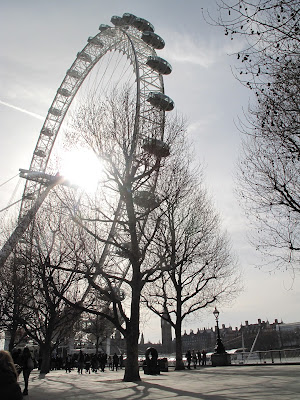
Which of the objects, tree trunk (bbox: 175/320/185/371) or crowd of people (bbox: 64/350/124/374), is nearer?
tree trunk (bbox: 175/320/185/371)

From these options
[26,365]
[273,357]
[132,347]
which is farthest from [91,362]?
[26,365]

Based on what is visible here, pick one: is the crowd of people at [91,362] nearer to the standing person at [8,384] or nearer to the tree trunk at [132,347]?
the tree trunk at [132,347]

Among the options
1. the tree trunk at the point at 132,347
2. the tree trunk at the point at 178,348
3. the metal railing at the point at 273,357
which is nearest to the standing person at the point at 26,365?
the tree trunk at the point at 132,347

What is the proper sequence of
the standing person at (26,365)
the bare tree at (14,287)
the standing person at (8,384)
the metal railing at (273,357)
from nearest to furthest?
the standing person at (8,384), the standing person at (26,365), the bare tree at (14,287), the metal railing at (273,357)

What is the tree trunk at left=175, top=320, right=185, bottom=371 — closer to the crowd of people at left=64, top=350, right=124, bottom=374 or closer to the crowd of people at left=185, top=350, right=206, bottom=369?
the crowd of people at left=185, top=350, right=206, bottom=369

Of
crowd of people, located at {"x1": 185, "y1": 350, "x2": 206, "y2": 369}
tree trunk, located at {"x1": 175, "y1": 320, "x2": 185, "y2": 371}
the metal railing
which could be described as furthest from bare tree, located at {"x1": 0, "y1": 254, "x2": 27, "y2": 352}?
the metal railing

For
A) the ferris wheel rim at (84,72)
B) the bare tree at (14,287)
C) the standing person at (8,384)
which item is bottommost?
the standing person at (8,384)

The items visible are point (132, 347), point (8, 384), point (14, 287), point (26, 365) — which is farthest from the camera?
point (14, 287)

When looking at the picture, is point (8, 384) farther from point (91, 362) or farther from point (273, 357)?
point (91, 362)

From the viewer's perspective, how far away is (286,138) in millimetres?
10648

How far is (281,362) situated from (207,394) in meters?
18.9

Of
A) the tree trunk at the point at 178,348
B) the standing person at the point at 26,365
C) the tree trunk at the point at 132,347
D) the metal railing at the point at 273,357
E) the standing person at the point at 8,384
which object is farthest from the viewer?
the metal railing at the point at 273,357

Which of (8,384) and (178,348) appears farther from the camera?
(178,348)

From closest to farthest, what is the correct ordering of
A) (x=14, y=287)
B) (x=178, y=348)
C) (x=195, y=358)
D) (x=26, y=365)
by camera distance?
1. (x=26, y=365)
2. (x=178, y=348)
3. (x=14, y=287)
4. (x=195, y=358)
